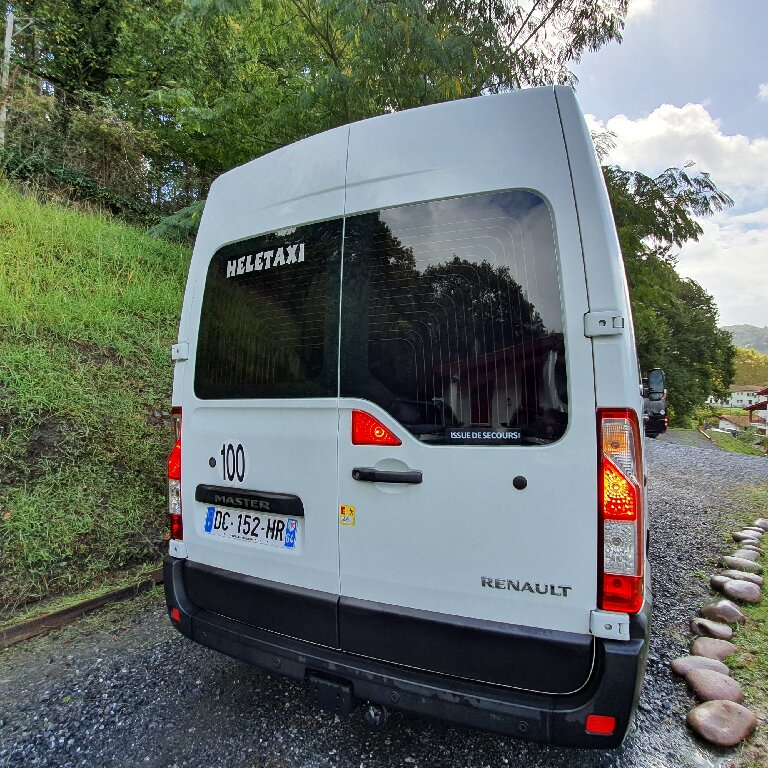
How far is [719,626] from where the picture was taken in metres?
2.87

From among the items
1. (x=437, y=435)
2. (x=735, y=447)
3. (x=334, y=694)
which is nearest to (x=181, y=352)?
(x=437, y=435)

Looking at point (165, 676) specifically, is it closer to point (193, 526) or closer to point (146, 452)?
point (193, 526)

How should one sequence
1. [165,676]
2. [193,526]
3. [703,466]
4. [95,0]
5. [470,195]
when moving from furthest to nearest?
[95,0] < [703,466] < [165,676] < [193,526] < [470,195]

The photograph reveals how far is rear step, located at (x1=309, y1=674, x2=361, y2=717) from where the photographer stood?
1.67 meters

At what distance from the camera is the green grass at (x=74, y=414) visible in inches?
125

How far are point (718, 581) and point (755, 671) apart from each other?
1212mm

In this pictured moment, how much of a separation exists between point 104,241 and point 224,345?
6030mm

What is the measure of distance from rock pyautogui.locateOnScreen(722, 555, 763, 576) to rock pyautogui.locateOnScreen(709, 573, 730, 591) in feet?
1.25

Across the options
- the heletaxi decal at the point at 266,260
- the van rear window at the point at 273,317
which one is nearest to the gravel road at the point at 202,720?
the van rear window at the point at 273,317

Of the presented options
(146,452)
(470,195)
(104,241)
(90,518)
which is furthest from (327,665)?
(104,241)

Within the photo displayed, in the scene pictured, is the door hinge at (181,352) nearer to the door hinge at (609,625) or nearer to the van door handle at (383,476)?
the van door handle at (383,476)

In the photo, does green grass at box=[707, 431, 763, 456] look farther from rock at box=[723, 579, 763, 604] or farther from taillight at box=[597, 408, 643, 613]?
taillight at box=[597, 408, 643, 613]

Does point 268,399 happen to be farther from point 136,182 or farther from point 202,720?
point 136,182

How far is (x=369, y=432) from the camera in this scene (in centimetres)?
171
